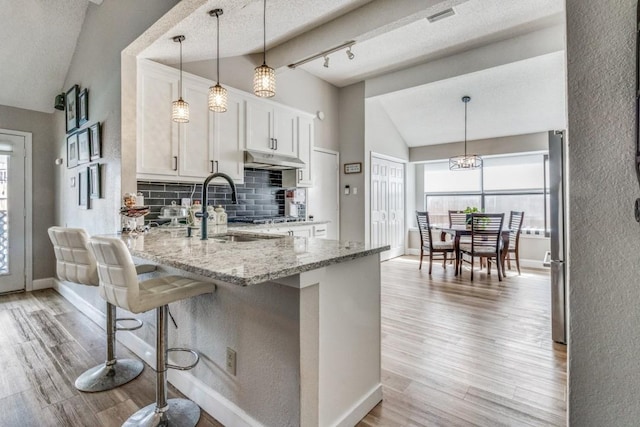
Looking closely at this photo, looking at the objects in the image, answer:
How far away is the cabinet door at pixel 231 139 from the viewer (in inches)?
140

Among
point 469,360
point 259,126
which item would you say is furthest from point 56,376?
point 259,126

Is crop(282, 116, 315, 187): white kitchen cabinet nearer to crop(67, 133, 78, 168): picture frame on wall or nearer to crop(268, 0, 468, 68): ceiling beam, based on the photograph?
crop(268, 0, 468, 68): ceiling beam

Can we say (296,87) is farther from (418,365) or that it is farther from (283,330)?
(283,330)

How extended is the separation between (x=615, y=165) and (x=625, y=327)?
489mm

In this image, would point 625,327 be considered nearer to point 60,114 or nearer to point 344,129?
point 344,129

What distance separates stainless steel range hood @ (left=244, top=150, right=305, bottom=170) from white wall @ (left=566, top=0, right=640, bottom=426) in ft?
10.3

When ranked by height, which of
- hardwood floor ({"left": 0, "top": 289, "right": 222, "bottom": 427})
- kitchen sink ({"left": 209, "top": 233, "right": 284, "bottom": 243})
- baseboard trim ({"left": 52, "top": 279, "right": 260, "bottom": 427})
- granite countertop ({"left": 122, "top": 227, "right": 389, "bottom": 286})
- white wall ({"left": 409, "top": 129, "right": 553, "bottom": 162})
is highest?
white wall ({"left": 409, "top": 129, "right": 553, "bottom": 162})

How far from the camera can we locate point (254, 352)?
1.51 meters

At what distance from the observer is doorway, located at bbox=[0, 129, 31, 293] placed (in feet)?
13.3

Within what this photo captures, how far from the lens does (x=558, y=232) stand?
2.64 m

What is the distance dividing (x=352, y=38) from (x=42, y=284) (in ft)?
16.4

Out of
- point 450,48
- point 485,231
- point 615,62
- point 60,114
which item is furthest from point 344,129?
point 615,62

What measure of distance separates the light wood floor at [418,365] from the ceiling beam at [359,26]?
280 centimetres

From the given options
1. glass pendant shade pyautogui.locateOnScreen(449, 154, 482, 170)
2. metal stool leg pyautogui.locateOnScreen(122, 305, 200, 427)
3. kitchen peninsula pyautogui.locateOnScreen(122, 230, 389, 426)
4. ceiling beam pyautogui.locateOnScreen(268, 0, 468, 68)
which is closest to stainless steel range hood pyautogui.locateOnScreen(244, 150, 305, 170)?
ceiling beam pyautogui.locateOnScreen(268, 0, 468, 68)
